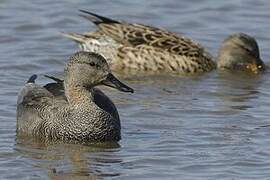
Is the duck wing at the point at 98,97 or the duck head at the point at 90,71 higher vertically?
the duck head at the point at 90,71

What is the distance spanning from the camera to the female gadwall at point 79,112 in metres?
10.3

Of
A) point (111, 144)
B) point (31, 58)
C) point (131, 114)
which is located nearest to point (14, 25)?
point (31, 58)

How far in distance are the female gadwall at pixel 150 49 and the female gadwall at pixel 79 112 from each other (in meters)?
3.42

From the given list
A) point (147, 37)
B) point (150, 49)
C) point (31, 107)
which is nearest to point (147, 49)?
point (150, 49)

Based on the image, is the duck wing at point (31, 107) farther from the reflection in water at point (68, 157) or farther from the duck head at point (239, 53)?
the duck head at point (239, 53)

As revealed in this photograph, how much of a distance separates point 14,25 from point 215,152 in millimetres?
5653

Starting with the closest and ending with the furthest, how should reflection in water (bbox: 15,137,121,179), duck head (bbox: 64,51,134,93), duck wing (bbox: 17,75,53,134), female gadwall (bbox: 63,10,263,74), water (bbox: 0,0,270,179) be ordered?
reflection in water (bbox: 15,137,121,179)
water (bbox: 0,0,270,179)
duck head (bbox: 64,51,134,93)
duck wing (bbox: 17,75,53,134)
female gadwall (bbox: 63,10,263,74)

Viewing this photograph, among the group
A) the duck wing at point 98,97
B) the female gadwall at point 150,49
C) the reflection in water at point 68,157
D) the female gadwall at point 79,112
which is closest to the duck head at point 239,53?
the female gadwall at point 150,49

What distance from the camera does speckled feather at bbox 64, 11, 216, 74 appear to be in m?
13.8

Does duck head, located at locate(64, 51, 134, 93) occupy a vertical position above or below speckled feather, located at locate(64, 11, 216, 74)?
above

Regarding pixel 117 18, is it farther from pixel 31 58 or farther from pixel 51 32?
pixel 31 58

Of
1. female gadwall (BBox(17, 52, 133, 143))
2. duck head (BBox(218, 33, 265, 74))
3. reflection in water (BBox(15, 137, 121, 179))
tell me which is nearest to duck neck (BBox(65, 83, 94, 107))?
female gadwall (BBox(17, 52, 133, 143))

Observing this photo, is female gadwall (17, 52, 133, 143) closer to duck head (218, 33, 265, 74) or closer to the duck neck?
the duck neck

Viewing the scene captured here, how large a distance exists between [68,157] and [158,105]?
2.21m
